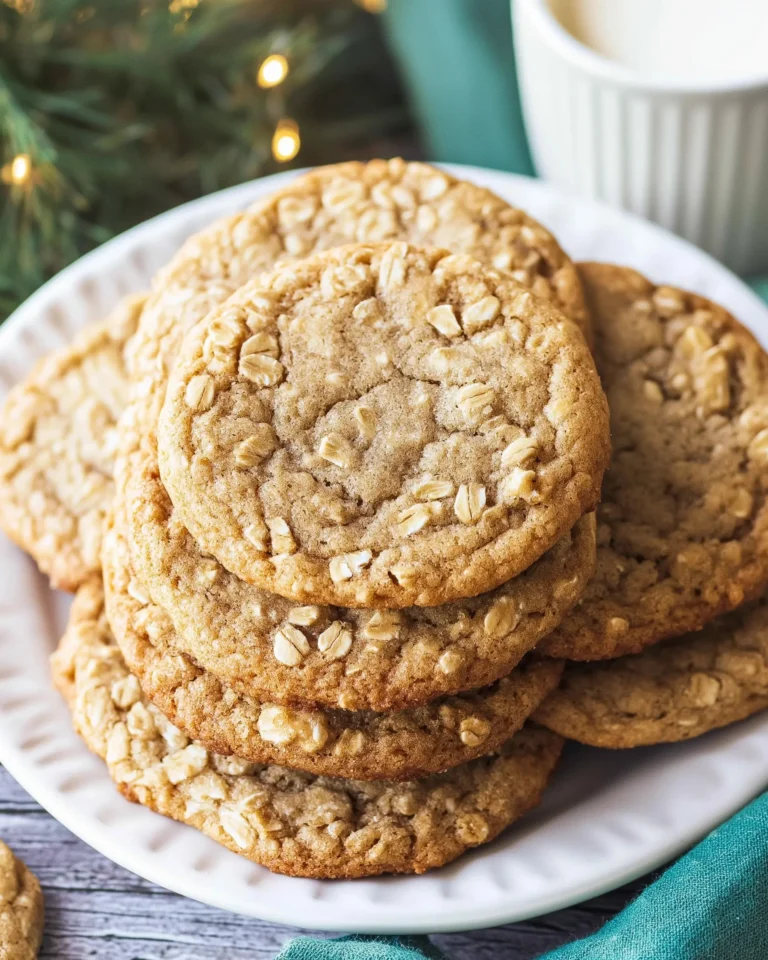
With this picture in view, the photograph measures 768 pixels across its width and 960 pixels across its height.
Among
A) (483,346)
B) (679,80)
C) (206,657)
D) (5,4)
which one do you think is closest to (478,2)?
(679,80)

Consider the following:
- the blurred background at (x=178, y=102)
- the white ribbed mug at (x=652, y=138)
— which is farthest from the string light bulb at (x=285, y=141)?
the white ribbed mug at (x=652, y=138)

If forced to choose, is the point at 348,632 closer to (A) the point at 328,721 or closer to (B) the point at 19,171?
(A) the point at 328,721

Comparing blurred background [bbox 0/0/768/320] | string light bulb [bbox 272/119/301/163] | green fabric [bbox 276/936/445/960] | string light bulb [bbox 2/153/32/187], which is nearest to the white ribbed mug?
blurred background [bbox 0/0/768/320]

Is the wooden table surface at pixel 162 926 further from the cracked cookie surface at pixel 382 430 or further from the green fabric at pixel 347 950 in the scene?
the cracked cookie surface at pixel 382 430

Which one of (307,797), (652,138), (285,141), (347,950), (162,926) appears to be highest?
(652,138)

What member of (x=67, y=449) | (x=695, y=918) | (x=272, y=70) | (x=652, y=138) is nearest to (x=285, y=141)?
(x=272, y=70)
